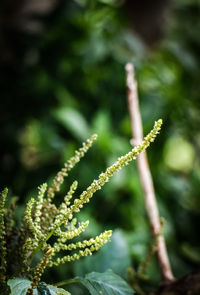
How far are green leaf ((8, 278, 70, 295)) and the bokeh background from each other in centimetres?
75

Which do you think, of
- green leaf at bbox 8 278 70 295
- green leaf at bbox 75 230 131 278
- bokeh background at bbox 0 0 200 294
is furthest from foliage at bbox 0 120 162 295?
bokeh background at bbox 0 0 200 294

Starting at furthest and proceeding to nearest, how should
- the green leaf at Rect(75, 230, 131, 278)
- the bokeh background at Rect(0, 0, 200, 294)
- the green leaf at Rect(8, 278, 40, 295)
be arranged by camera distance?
the bokeh background at Rect(0, 0, 200, 294), the green leaf at Rect(75, 230, 131, 278), the green leaf at Rect(8, 278, 40, 295)

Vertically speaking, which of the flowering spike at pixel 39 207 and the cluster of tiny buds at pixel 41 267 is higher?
the flowering spike at pixel 39 207

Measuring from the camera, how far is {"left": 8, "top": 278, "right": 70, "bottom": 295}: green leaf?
35cm

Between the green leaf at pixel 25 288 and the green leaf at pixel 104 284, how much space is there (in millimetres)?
52

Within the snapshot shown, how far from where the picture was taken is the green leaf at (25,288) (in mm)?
350

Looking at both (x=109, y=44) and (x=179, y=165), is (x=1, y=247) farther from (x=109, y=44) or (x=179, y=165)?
(x=179, y=165)

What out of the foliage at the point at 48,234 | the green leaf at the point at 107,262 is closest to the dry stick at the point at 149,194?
the green leaf at the point at 107,262

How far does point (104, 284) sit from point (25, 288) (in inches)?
5.2

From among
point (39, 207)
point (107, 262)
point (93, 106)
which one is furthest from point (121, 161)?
point (93, 106)

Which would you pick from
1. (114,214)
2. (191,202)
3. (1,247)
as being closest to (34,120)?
(114,214)

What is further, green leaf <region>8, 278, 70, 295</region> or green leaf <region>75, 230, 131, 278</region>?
green leaf <region>75, 230, 131, 278</region>

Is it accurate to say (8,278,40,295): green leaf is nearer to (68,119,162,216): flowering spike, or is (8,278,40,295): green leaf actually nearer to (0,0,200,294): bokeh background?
(68,119,162,216): flowering spike

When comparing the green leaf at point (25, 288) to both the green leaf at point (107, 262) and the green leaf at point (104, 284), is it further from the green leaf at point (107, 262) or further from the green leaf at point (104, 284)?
the green leaf at point (107, 262)
